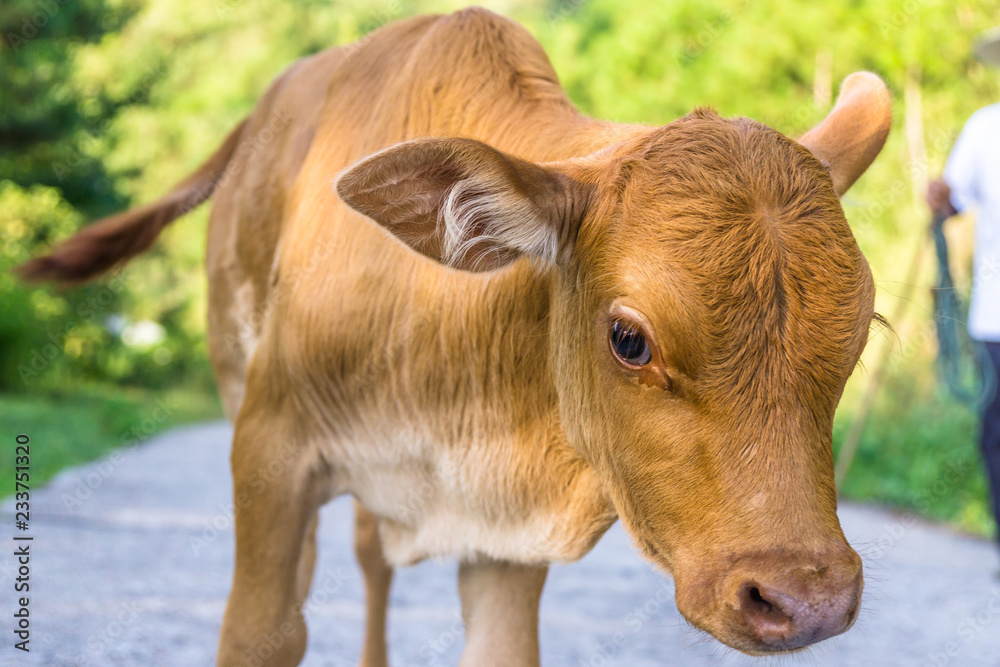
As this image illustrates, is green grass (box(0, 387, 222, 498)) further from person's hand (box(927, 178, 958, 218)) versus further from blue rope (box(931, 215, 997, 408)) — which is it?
person's hand (box(927, 178, 958, 218))

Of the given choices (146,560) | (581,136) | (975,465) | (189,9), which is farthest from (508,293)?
(189,9)

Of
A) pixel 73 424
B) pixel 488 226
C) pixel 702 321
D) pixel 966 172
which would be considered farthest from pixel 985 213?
pixel 73 424

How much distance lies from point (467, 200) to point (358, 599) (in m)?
4.29

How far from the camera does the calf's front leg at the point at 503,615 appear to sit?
3.49 meters

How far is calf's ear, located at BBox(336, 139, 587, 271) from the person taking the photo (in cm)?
243

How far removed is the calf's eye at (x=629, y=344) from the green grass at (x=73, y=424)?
6.70m

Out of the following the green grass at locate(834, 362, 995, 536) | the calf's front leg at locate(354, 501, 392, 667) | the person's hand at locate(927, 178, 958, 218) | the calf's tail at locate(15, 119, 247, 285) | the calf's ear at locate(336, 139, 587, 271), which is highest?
the calf's ear at locate(336, 139, 587, 271)

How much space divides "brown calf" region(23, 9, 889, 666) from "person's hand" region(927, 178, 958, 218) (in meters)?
2.41

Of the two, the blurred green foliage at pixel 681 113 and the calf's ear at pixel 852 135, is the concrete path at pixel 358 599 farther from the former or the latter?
the calf's ear at pixel 852 135

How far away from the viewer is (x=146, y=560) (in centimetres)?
658

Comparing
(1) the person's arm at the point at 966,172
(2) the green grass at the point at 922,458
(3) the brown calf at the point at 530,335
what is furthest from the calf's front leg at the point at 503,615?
(2) the green grass at the point at 922,458

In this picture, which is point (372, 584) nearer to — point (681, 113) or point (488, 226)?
point (488, 226)

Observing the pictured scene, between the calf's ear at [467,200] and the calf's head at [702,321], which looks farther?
the calf's ear at [467,200]

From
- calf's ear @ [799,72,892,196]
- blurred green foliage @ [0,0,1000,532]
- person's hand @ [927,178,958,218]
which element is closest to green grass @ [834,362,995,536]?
blurred green foliage @ [0,0,1000,532]
